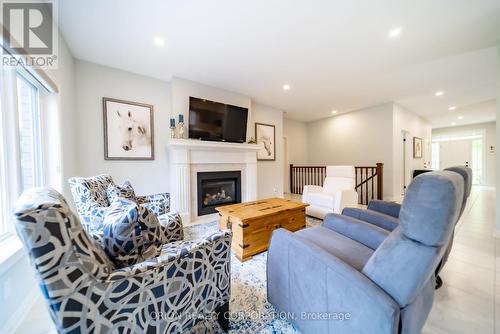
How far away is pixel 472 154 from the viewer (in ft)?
24.5

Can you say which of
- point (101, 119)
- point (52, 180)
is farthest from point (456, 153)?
point (52, 180)

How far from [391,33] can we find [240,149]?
276 cm

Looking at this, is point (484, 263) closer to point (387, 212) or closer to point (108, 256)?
point (387, 212)

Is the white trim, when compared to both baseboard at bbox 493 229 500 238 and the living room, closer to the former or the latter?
the living room

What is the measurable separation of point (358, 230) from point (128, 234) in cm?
156

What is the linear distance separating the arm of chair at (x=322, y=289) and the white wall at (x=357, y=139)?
479 centimetres

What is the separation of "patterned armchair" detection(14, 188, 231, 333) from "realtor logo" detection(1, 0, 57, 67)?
131cm

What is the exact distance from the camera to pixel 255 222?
198 cm

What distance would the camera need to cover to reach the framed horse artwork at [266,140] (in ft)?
14.8

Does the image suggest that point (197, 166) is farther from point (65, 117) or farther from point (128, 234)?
point (128, 234)

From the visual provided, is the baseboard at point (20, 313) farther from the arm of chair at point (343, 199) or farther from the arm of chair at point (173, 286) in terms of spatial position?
the arm of chair at point (343, 199)

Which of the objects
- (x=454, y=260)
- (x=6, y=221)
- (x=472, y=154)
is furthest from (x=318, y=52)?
(x=472, y=154)

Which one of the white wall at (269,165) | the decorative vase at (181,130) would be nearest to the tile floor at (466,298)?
the decorative vase at (181,130)

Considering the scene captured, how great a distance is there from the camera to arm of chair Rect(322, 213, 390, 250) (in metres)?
1.33
